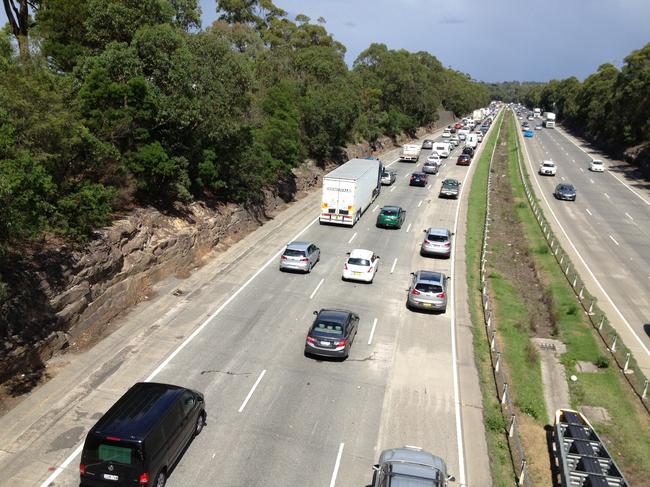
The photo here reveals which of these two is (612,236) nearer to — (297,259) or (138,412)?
(297,259)

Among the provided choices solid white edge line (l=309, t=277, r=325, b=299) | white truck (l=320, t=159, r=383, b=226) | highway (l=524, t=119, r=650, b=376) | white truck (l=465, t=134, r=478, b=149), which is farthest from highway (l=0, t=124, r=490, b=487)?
white truck (l=465, t=134, r=478, b=149)

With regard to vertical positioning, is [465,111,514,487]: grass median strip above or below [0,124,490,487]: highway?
below

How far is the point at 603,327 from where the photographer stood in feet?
79.0

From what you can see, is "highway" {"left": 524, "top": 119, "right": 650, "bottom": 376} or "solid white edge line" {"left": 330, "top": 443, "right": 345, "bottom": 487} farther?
"highway" {"left": 524, "top": 119, "right": 650, "bottom": 376}

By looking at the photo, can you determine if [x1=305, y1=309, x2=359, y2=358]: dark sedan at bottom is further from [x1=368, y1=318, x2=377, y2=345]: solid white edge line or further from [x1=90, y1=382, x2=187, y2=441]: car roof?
[x1=90, y1=382, x2=187, y2=441]: car roof

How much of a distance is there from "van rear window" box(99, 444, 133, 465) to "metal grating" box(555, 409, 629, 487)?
10420mm

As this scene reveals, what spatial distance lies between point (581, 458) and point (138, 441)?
11059 mm

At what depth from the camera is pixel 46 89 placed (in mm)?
20391

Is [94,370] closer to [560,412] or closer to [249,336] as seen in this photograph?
[249,336]

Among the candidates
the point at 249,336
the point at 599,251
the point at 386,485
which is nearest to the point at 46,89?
the point at 249,336

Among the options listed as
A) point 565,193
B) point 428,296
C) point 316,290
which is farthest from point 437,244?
point 565,193

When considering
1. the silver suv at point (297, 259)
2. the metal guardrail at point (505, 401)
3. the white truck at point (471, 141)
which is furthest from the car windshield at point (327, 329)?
the white truck at point (471, 141)

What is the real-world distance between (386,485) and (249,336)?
1071 centimetres

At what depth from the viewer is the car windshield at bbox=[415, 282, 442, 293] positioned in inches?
955
